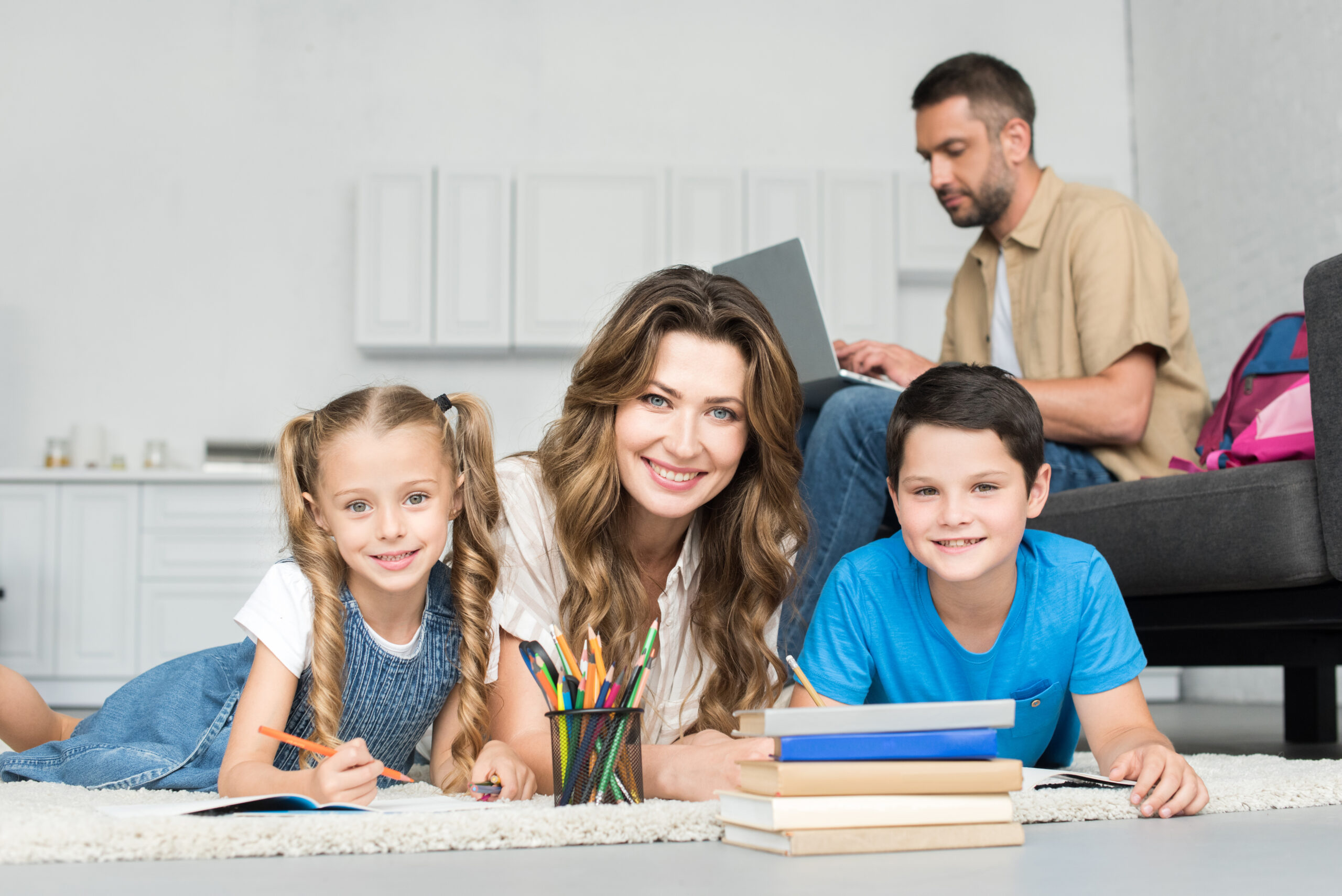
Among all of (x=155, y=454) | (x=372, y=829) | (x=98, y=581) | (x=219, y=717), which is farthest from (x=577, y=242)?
(x=372, y=829)

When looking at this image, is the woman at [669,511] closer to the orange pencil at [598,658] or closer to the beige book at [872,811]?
the orange pencil at [598,658]

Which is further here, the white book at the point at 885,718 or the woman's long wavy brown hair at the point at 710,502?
the woman's long wavy brown hair at the point at 710,502

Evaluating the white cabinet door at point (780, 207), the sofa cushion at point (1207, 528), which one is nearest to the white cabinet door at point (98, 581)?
the white cabinet door at point (780, 207)

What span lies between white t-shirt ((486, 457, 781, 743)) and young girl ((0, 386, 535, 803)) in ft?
0.12

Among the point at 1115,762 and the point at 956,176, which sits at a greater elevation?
the point at 956,176

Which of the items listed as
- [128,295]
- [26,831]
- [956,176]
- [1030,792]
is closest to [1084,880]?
[1030,792]

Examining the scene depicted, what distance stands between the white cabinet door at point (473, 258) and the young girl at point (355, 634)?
288cm

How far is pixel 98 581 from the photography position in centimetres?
373

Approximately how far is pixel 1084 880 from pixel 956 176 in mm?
1769

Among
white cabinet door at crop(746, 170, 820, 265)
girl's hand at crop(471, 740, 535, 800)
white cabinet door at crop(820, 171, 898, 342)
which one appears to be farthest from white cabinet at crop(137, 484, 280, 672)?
girl's hand at crop(471, 740, 535, 800)

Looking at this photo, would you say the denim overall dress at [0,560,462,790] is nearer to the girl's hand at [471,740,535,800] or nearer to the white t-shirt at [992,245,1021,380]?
the girl's hand at [471,740,535,800]

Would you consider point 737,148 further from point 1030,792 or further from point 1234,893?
point 1234,893

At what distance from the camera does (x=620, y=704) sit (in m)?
1.00

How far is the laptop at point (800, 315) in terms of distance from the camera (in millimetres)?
1837
